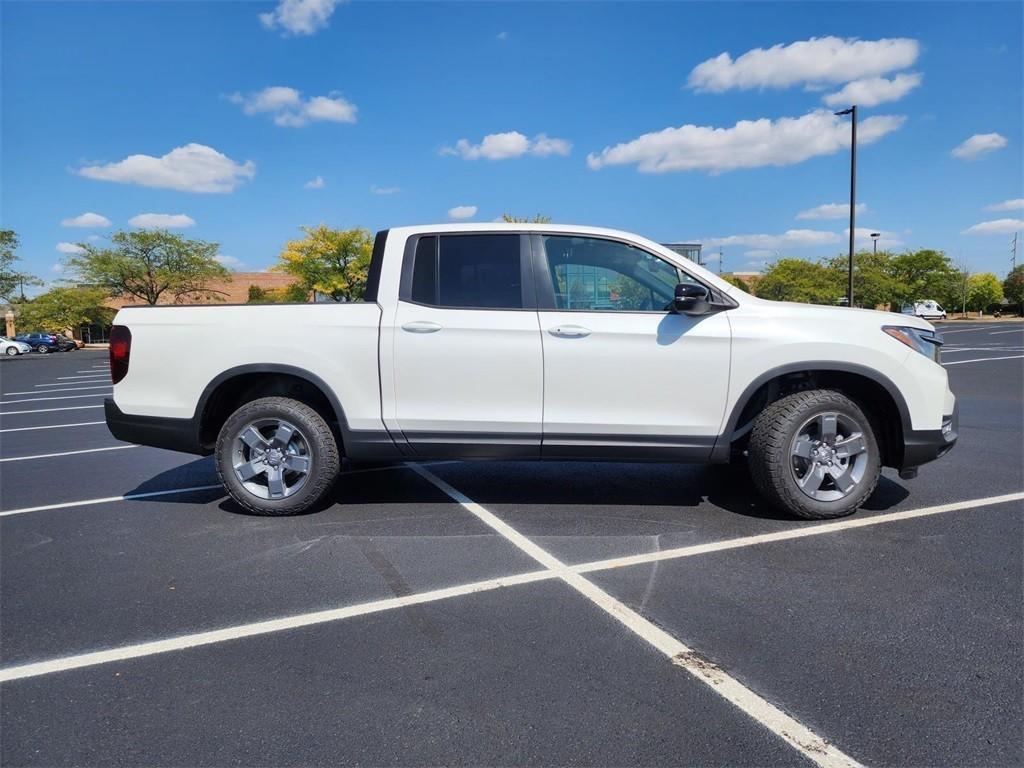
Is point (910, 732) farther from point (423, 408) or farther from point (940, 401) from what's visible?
point (423, 408)

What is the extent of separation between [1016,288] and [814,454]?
3681 inches

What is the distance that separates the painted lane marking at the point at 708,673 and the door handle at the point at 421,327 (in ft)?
4.85

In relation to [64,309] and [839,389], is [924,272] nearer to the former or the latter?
[839,389]

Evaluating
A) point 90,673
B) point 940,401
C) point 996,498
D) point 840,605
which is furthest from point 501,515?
point 996,498

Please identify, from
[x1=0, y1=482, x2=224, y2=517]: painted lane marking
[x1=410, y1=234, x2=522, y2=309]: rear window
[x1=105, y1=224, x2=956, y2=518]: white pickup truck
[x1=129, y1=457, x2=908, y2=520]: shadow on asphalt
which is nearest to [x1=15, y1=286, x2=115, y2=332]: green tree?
[x1=0, y1=482, x2=224, y2=517]: painted lane marking

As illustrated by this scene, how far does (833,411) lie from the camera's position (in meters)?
4.36

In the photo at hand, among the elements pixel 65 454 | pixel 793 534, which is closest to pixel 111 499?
pixel 65 454

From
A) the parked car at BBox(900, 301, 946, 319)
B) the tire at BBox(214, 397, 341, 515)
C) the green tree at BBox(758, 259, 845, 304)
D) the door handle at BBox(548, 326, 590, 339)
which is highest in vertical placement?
the green tree at BBox(758, 259, 845, 304)

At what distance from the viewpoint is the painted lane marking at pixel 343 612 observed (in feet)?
9.20

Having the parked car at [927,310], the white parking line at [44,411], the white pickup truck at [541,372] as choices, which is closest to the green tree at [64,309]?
the white parking line at [44,411]

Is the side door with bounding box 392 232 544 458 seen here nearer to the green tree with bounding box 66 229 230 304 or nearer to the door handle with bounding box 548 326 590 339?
the door handle with bounding box 548 326 590 339

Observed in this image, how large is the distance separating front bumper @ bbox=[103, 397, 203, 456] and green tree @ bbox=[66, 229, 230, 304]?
54.5m

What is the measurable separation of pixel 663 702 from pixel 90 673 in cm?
227

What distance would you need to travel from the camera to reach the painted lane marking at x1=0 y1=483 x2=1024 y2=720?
2.80 m
